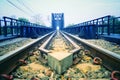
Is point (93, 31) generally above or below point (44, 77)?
above

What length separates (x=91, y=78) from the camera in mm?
3152

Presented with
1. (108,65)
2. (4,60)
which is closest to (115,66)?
(108,65)

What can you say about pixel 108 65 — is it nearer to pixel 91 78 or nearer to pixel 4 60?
pixel 91 78

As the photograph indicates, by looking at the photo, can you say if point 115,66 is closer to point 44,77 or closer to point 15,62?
point 44,77

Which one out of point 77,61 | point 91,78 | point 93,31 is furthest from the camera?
point 93,31

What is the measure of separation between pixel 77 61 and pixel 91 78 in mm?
1115

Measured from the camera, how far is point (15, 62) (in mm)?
3812

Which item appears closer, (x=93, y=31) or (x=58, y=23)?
(x=93, y=31)

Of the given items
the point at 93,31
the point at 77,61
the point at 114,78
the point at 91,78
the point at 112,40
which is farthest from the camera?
the point at 93,31

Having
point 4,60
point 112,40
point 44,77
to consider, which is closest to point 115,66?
point 44,77

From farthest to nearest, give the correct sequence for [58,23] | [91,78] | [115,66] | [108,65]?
[58,23]
[108,65]
[115,66]
[91,78]

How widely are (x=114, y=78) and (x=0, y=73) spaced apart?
1981 millimetres

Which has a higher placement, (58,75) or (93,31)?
(93,31)

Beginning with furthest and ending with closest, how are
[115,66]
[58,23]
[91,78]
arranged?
[58,23], [115,66], [91,78]
